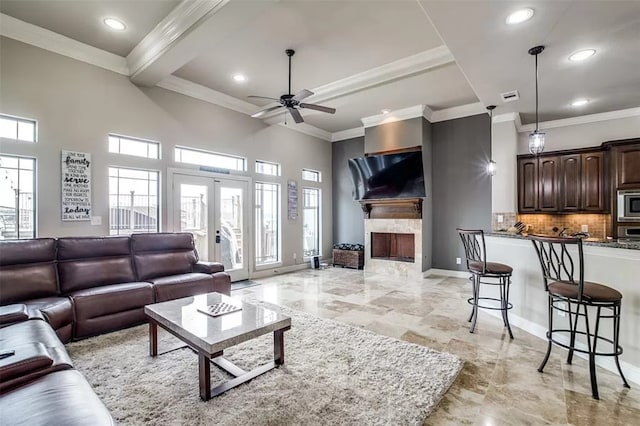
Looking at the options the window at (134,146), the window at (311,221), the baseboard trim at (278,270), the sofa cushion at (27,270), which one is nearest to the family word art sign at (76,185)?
the window at (134,146)

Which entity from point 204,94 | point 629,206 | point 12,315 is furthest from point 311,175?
point 12,315

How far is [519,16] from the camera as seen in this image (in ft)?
8.68

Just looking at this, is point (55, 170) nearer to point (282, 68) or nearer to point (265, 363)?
point (282, 68)

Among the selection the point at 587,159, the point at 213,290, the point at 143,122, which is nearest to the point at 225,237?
the point at 213,290

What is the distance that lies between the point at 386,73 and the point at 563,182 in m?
3.87

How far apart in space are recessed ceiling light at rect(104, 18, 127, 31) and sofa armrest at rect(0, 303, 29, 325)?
10.3 ft

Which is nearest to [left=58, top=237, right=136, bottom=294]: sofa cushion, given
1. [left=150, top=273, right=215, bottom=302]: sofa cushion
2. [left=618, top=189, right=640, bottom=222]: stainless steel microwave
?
[left=150, top=273, right=215, bottom=302]: sofa cushion

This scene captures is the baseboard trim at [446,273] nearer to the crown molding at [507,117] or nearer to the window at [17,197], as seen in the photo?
the crown molding at [507,117]

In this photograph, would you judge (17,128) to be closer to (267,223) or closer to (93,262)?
(93,262)

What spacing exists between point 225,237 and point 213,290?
1787 millimetres

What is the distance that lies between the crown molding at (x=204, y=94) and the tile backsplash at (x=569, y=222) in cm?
571

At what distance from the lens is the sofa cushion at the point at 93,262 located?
137 inches

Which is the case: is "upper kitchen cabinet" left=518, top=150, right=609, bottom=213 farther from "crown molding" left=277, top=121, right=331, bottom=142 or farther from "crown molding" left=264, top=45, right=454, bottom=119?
"crown molding" left=277, top=121, right=331, bottom=142

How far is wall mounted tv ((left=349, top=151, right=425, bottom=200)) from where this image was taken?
20.4 ft
